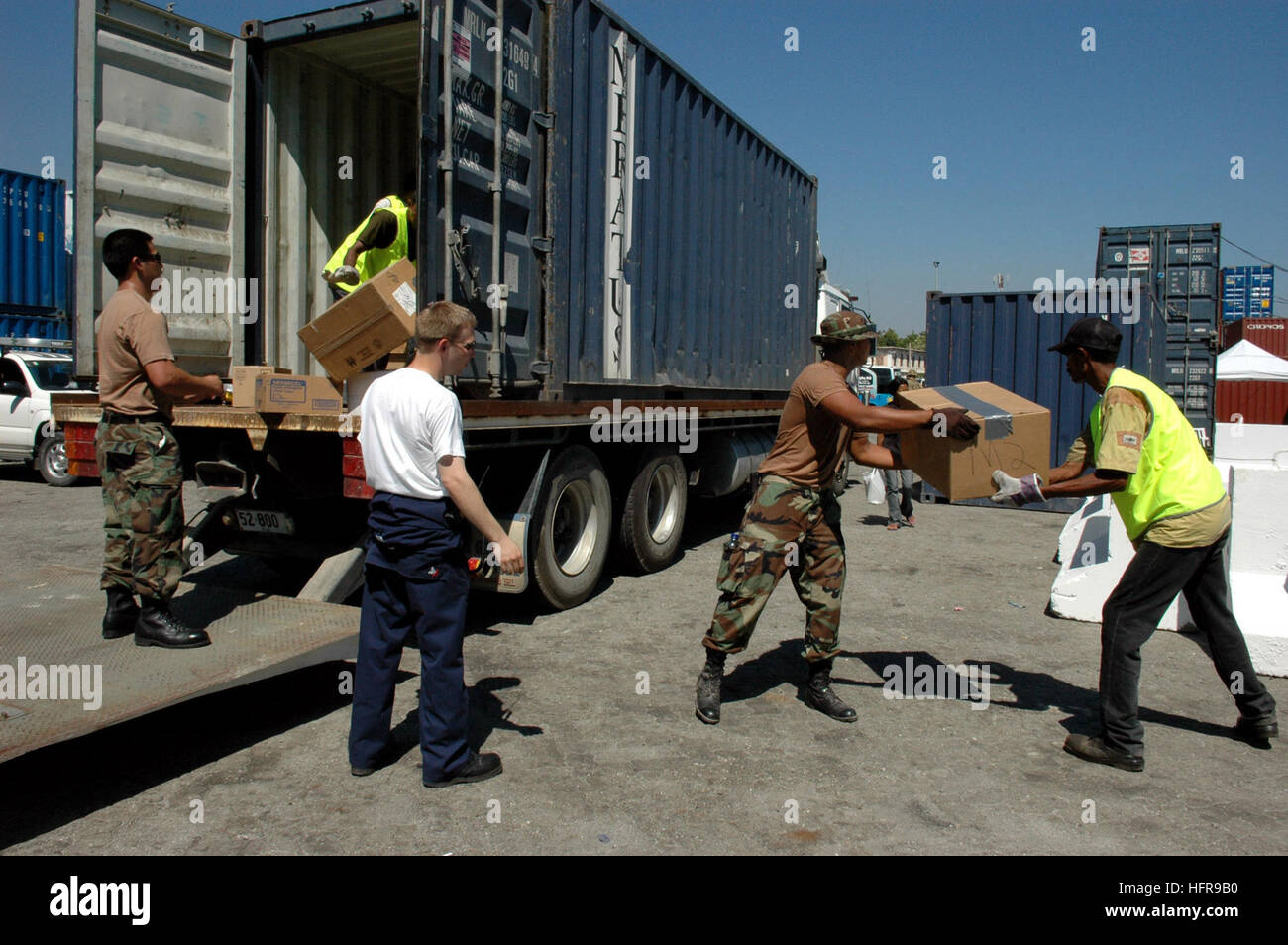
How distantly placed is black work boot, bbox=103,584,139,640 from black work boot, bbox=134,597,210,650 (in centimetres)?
11

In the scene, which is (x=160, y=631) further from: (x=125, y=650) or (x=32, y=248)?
(x=32, y=248)

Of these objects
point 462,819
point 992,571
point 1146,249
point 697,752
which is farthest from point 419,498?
point 1146,249

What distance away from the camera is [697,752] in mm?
3688

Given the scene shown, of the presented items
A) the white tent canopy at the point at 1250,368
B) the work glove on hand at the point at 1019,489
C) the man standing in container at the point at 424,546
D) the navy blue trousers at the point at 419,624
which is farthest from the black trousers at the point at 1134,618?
the white tent canopy at the point at 1250,368

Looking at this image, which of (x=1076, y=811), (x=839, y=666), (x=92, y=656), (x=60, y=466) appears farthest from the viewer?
(x=60, y=466)

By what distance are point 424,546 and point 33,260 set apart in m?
17.0

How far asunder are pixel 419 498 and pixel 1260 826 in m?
3.14

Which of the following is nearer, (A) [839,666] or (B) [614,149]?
(A) [839,666]

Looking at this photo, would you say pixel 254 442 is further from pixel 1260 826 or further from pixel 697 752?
pixel 1260 826

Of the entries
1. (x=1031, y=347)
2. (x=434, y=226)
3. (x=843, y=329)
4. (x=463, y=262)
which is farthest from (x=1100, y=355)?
(x=1031, y=347)

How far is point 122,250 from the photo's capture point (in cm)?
379

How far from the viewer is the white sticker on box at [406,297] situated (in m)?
4.49

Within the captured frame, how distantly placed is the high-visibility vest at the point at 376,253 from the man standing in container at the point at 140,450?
159cm
